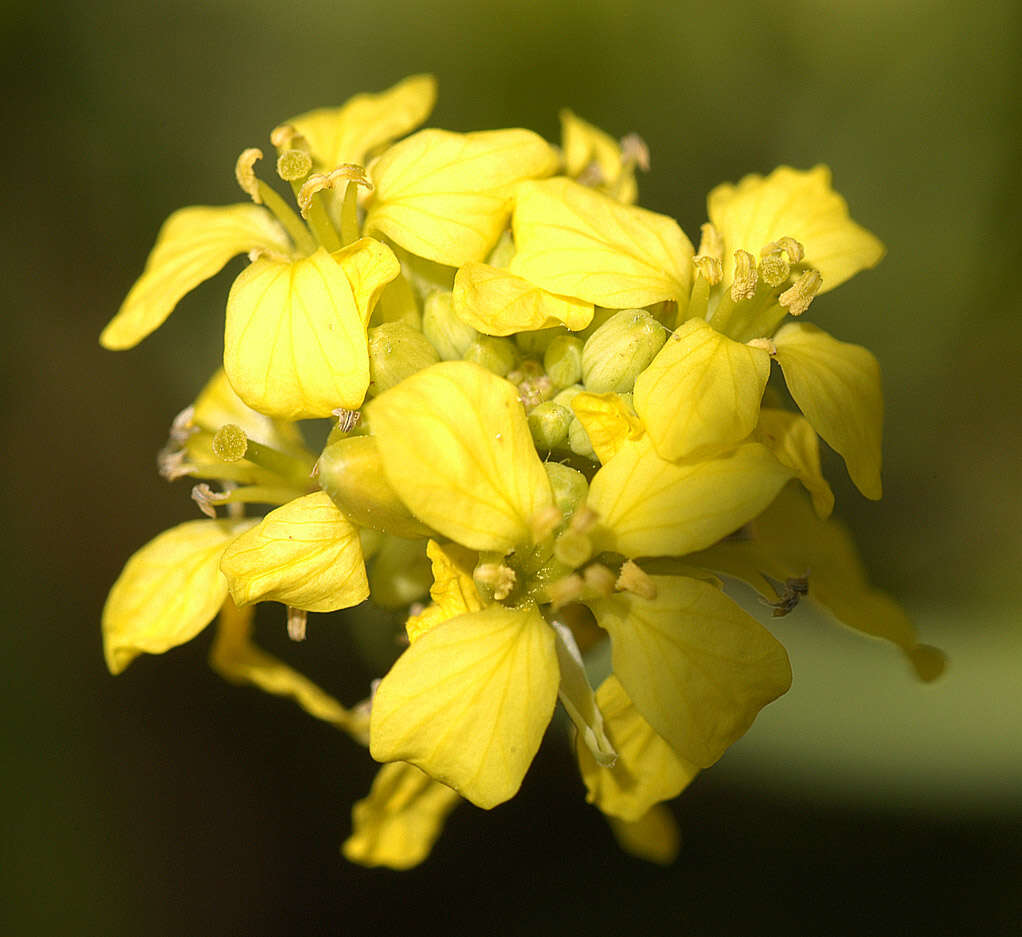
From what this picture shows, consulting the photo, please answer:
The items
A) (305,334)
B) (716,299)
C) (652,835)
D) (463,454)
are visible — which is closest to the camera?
(463,454)

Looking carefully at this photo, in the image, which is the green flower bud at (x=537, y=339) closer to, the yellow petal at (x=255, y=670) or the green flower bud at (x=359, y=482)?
the green flower bud at (x=359, y=482)

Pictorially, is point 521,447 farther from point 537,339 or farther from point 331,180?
point 331,180

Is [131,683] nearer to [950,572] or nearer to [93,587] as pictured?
[93,587]

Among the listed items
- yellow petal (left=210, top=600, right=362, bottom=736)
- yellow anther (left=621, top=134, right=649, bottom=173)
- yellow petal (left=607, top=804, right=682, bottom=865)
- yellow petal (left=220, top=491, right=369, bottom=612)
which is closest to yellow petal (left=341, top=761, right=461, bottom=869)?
yellow petal (left=210, top=600, right=362, bottom=736)

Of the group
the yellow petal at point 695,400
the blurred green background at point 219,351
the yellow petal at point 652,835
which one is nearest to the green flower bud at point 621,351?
the yellow petal at point 695,400

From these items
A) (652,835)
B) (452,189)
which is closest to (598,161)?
(452,189)

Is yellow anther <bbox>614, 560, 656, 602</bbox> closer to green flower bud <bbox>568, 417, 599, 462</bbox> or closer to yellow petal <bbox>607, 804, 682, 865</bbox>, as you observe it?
green flower bud <bbox>568, 417, 599, 462</bbox>

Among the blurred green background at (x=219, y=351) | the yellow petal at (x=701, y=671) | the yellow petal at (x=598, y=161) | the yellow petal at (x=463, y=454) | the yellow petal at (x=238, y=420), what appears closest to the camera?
Result: the yellow petal at (x=463, y=454)
